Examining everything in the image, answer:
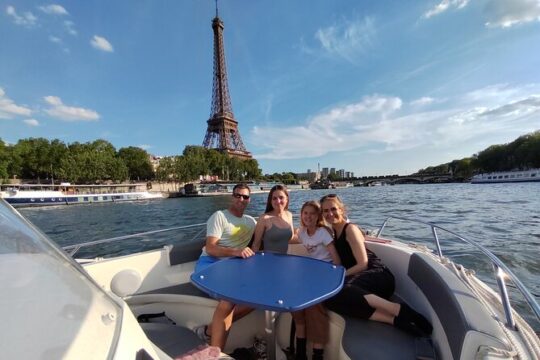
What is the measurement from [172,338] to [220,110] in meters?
74.7

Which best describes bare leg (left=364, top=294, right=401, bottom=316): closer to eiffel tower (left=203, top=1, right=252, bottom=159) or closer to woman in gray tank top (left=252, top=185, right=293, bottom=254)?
woman in gray tank top (left=252, top=185, right=293, bottom=254)

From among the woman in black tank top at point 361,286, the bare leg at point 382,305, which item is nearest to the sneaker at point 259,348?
the woman in black tank top at point 361,286

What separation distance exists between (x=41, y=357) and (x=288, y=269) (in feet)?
5.75

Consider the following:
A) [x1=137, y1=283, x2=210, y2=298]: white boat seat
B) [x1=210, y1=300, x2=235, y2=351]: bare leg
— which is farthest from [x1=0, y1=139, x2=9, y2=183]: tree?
[x1=210, y1=300, x2=235, y2=351]: bare leg

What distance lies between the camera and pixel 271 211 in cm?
335

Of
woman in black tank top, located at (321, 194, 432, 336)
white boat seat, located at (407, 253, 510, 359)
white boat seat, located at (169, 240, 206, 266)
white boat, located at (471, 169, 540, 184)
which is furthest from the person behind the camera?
white boat, located at (471, 169, 540, 184)

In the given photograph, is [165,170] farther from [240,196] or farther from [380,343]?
[380,343]

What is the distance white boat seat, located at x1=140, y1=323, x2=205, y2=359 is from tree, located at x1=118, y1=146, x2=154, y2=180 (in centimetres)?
6629

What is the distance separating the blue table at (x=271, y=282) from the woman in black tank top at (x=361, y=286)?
0.31 meters

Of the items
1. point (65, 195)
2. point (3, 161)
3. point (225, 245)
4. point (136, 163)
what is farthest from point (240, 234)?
point (136, 163)

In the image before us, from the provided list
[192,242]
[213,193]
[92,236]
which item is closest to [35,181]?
[213,193]

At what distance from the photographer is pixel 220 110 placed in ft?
242

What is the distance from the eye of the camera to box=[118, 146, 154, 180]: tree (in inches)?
2496

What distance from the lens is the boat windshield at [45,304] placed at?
Result: 768 mm
